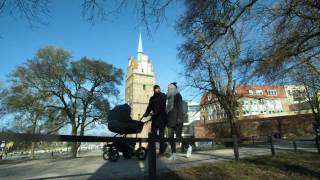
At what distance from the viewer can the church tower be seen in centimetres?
9500

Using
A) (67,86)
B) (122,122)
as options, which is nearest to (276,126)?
(67,86)

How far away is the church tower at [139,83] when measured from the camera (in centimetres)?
9500

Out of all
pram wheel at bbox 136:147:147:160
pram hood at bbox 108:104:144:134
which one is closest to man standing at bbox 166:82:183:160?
pram hood at bbox 108:104:144:134

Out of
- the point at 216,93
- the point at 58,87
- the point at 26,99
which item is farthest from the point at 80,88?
the point at 216,93

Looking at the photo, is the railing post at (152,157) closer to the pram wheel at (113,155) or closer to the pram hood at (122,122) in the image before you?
the pram hood at (122,122)

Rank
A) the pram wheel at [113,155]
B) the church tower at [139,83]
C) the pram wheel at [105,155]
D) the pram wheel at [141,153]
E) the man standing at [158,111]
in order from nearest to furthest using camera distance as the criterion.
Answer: the man standing at [158,111] → the pram wheel at [113,155] → the pram wheel at [141,153] → the pram wheel at [105,155] → the church tower at [139,83]

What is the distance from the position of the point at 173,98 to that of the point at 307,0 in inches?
179

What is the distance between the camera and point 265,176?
7777 mm

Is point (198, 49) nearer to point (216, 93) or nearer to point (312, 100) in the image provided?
point (216, 93)

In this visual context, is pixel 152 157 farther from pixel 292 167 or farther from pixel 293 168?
pixel 292 167

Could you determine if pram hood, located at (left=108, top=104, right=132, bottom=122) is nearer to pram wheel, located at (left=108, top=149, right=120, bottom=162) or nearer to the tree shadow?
pram wheel, located at (left=108, top=149, right=120, bottom=162)

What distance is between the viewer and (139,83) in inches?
3907

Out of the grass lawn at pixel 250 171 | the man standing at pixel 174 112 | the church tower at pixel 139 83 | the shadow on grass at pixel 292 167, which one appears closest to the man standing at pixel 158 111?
the man standing at pixel 174 112

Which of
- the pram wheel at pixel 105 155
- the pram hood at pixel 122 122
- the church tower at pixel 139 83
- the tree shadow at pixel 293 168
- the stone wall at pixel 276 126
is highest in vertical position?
the church tower at pixel 139 83
